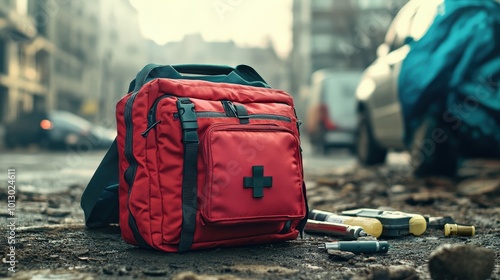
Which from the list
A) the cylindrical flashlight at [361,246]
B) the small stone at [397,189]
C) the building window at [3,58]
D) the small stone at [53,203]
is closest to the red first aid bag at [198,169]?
the cylindrical flashlight at [361,246]

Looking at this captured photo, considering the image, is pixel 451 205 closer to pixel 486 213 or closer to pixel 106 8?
pixel 486 213

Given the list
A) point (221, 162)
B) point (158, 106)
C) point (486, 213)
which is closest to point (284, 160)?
point (221, 162)

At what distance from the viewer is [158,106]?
294 cm

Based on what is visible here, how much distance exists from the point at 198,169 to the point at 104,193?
74cm

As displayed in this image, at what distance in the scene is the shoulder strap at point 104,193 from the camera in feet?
11.4

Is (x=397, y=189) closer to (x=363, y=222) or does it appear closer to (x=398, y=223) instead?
(x=398, y=223)

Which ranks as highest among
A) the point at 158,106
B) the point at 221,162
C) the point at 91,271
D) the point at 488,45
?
the point at 488,45

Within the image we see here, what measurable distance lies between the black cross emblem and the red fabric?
21 mm

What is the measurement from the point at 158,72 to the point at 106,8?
3784 cm

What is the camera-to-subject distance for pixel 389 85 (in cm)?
686

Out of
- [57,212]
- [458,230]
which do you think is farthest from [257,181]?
[57,212]

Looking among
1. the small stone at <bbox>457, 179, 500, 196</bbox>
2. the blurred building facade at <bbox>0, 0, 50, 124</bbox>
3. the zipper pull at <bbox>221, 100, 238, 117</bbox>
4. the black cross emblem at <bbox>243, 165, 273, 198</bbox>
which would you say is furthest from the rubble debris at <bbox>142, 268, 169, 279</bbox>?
the blurred building facade at <bbox>0, 0, 50, 124</bbox>

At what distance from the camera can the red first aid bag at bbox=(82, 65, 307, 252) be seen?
2922 mm

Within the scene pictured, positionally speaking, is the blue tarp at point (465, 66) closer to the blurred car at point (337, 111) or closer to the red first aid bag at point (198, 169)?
the red first aid bag at point (198, 169)
